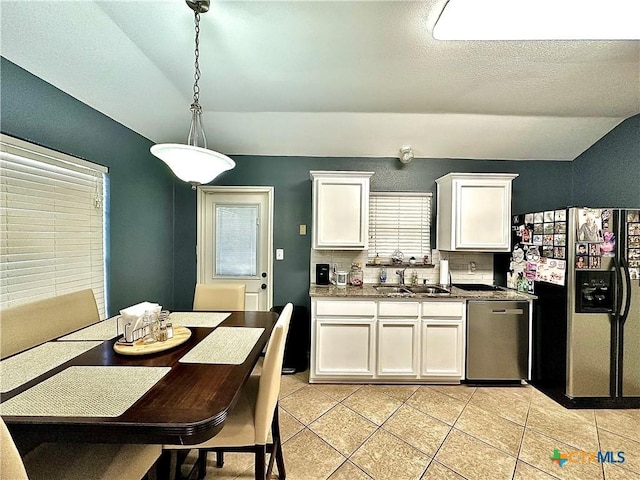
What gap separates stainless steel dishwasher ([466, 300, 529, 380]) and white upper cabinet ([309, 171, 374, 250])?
4.28ft

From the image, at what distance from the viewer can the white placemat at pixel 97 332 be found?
5.22 ft

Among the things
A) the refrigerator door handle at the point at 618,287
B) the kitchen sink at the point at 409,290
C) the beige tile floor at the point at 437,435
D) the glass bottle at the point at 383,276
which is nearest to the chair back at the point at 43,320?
the beige tile floor at the point at 437,435

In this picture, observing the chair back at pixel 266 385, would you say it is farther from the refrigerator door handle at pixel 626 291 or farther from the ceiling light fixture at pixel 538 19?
the refrigerator door handle at pixel 626 291

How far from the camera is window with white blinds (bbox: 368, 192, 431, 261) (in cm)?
342

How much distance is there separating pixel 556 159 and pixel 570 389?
2.56 meters

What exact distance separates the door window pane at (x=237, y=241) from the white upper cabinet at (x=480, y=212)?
2263 mm

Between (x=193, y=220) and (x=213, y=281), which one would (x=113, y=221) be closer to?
(x=193, y=220)

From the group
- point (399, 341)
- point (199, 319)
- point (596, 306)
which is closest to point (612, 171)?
point (596, 306)

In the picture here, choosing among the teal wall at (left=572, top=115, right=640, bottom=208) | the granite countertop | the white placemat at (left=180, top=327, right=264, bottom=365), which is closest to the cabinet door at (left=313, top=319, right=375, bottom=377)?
the granite countertop

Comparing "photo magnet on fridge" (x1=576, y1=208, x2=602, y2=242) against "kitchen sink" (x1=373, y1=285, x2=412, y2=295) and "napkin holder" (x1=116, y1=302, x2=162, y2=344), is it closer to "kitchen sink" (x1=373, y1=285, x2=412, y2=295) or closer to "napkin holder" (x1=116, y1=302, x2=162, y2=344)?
"kitchen sink" (x1=373, y1=285, x2=412, y2=295)

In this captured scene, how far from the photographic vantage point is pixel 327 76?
2.22 m

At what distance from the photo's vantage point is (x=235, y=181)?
341 centimetres

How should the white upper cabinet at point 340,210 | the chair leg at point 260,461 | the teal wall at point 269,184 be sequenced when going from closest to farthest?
the chair leg at point 260,461 < the teal wall at point 269,184 < the white upper cabinet at point 340,210

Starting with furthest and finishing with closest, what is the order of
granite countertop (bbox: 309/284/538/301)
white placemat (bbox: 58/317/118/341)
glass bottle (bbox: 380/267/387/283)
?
glass bottle (bbox: 380/267/387/283) < granite countertop (bbox: 309/284/538/301) < white placemat (bbox: 58/317/118/341)
